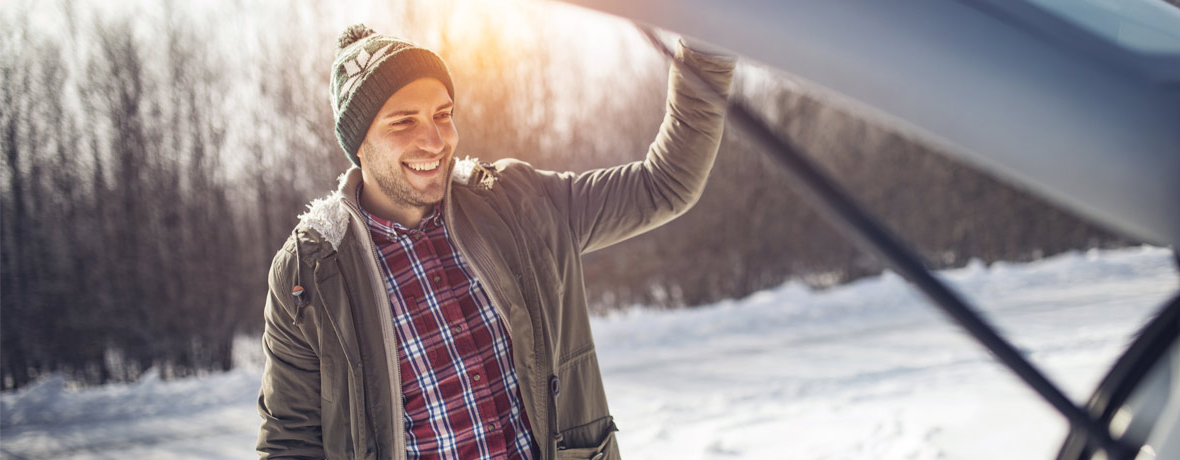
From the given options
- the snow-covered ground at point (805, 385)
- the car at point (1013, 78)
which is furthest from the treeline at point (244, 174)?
the car at point (1013, 78)

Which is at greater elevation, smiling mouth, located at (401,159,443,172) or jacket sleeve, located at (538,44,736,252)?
smiling mouth, located at (401,159,443,172)

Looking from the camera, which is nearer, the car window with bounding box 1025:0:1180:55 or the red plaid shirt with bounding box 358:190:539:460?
the car window with bounding box 1025:0:1180:55

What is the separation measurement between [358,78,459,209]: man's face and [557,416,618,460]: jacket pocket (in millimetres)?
655

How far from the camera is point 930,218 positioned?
845 cm

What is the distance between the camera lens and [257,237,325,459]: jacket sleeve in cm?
166

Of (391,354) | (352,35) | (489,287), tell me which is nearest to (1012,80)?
(489,287)

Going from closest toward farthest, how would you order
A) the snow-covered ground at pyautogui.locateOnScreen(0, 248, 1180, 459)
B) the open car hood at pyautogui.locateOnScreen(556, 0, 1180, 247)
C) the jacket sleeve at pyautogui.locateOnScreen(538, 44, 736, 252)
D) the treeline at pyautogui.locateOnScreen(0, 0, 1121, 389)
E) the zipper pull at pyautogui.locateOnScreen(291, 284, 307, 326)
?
1. the open car hood at pyautogui.locateOnScreen(556, 0, 1180, 247)
2. the zipper pull at pyautogui.locateOnScreen(291, 284, 307, 326)
3. the jacket sleeve at pyautogui.locateOnScreen(538, 44, 736, 252)
4. the snow-covered ground at pyautogui.locateOnScreen(0, 248, 1180, 459)
5. the treeline at pyautogui.locateOnScreen(0, 0, 1121, 389)

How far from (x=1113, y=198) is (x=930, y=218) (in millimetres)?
8772

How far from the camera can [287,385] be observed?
168 cm

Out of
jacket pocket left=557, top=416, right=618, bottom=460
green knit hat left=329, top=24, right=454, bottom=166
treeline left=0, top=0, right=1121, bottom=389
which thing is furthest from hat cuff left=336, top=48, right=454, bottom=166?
treeline left=0, top=0, right=1121, bottom=389

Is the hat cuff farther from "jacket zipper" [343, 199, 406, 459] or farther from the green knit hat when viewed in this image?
"jacket zipper" [343, 199, 406, 459]

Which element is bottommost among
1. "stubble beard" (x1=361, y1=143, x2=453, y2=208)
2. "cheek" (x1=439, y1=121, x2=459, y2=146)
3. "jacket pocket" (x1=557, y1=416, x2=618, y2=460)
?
"jacket pocket" (x1=557, y1=416, x2=618, y2=460)

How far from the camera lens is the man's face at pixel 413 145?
1.73m

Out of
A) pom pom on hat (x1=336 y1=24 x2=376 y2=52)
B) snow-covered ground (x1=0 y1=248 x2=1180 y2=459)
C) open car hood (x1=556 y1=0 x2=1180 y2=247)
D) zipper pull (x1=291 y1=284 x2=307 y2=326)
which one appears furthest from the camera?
snow-covered ground (x1=0 y1=248 x2=1180 y2=459)
